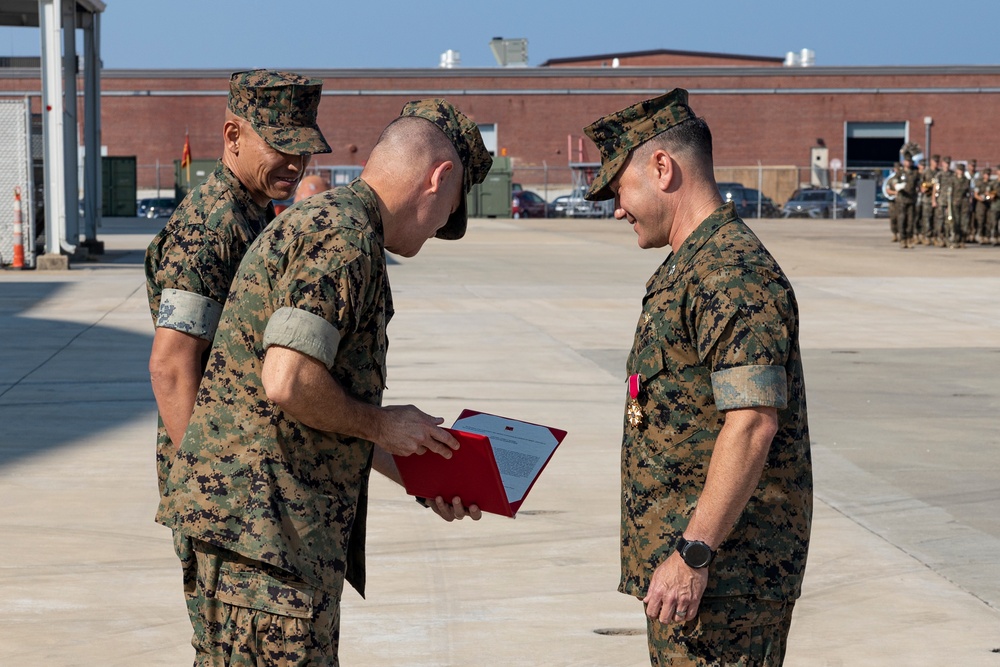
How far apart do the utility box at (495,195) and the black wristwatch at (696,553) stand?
162 feet

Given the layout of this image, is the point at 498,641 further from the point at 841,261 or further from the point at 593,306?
the point at 841,261

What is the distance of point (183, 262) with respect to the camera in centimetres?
372

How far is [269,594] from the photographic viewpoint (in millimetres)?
3143

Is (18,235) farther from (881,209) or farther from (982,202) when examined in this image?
(881,209)

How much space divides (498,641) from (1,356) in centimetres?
883

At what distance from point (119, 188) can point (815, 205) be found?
2650 cm

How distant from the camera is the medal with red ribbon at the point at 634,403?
3.24 metres

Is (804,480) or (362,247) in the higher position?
(362,247)

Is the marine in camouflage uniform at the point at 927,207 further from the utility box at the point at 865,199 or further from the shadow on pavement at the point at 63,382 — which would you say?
the shadow on pavement at the point at 63,382

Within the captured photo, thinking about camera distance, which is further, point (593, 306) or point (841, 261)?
point (841, 261)

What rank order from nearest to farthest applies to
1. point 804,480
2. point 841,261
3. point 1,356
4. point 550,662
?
point 804,480, point 550,662, point 1,356, point 841,261

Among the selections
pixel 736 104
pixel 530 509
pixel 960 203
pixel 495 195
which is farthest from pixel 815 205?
pixel 530 509

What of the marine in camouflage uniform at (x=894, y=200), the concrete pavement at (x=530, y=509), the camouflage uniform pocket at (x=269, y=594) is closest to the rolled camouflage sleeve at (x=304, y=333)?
the camouflage uniform pocket at (x=269, y=594)

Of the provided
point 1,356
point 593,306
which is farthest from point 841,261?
point 1,356
